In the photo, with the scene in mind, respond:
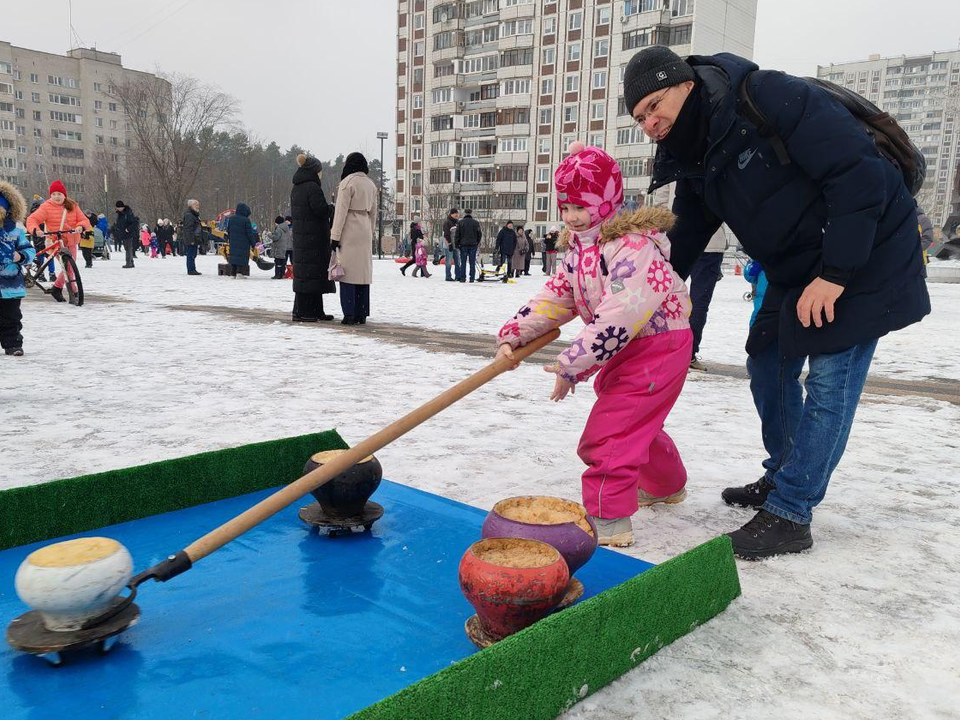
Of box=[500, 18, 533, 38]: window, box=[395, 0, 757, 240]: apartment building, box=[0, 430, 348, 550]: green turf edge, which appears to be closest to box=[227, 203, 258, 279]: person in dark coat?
box=[0, 430, 348, 550]: green turf edge

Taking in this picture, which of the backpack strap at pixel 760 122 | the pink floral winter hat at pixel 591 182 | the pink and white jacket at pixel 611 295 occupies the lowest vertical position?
the pink and white jacket at pixel 611 295

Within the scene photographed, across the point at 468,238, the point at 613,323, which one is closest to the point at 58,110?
the point at 468,238

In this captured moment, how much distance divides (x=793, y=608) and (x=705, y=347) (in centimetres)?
583

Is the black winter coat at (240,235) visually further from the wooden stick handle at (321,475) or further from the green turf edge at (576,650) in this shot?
the green turf edge at (576,650)

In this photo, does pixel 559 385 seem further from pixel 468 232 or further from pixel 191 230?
pixel 191 230

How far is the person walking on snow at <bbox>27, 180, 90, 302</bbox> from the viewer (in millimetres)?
9625

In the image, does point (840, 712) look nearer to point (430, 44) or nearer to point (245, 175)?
point (430, 44)

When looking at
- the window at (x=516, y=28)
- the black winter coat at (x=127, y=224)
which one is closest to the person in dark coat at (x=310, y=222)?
the black winter coat at (x=127, y=224)

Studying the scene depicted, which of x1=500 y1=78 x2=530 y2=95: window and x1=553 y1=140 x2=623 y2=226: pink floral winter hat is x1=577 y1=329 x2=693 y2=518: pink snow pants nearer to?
x1=553 y1=140 x2=623 y2=226: pink floral winter hat

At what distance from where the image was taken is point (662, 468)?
281cm

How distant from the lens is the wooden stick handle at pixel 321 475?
71.6 inches

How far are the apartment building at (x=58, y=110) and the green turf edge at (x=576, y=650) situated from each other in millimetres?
95191

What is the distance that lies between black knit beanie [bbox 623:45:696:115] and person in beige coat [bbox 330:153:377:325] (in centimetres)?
551

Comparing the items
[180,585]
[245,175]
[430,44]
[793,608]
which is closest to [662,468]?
[793,608]
